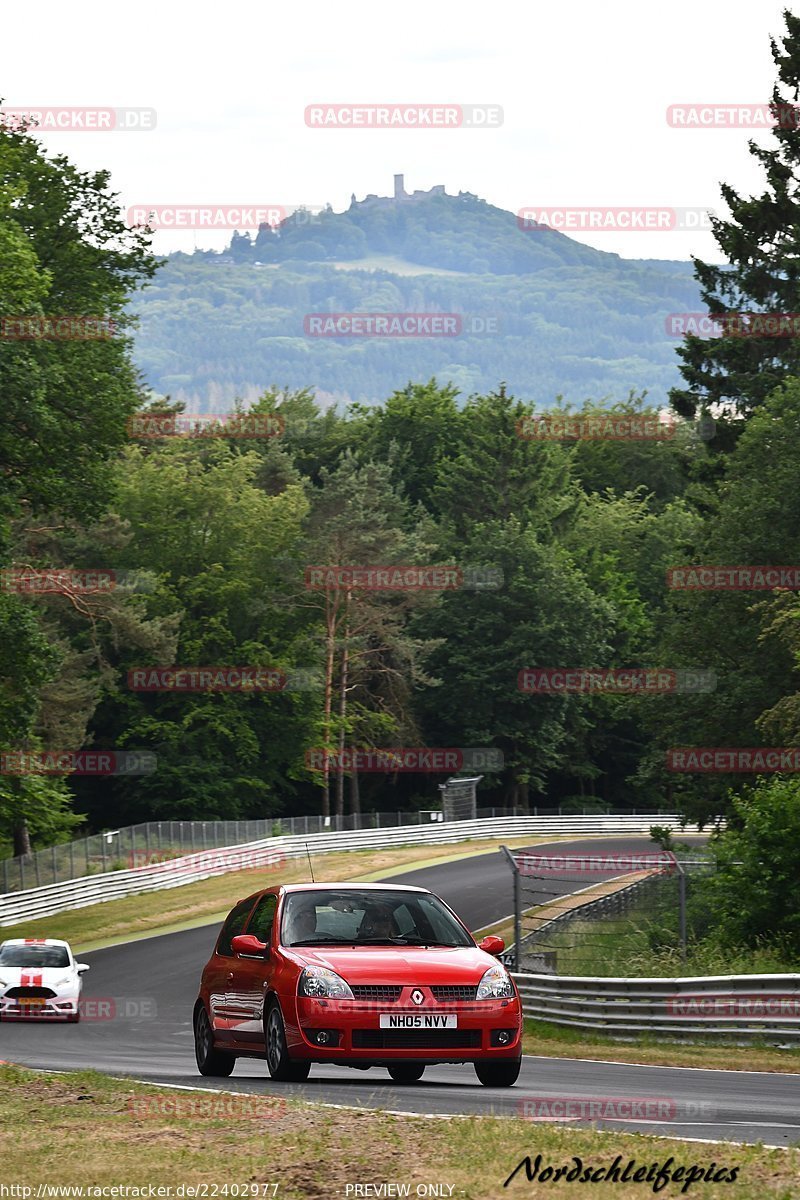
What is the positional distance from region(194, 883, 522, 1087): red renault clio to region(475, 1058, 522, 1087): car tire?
1cm

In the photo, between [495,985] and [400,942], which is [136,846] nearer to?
[400,942]

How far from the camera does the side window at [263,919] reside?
13.7m

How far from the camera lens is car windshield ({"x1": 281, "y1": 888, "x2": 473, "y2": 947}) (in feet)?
43.7

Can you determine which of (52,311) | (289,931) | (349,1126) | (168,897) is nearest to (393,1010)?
(289,931)

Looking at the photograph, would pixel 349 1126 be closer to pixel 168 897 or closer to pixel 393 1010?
pixel 393 1010

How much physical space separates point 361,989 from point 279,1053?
95cm

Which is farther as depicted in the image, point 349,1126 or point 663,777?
point 663,777

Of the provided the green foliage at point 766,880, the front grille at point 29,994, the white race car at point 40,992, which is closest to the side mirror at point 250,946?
the green foliage at point 766,880

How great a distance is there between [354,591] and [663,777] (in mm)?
36327

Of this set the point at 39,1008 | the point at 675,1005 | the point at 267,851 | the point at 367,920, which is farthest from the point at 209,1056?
the point at 267,851

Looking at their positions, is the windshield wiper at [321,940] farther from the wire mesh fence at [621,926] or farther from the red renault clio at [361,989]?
the wire mesh fence at [621,926]

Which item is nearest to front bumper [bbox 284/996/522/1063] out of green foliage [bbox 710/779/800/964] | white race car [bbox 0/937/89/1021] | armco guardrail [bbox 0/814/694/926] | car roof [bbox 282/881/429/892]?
car roof [bbox 282/881/429/892]

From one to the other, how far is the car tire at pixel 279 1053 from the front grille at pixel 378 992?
663 millimetres

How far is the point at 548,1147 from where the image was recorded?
345 inches
